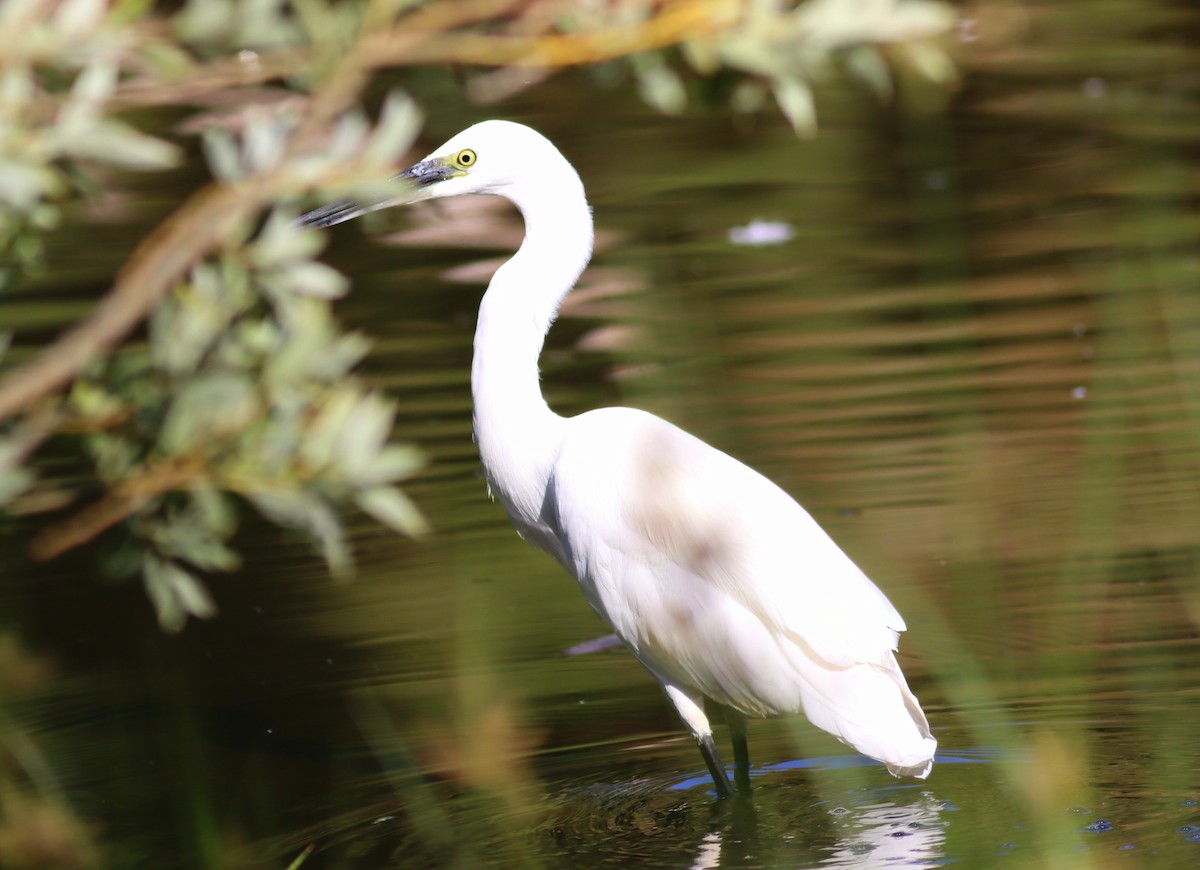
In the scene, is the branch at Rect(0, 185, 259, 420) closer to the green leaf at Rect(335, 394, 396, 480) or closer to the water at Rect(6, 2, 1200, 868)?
the green leaf at Rect(335, 394, 396, 480)

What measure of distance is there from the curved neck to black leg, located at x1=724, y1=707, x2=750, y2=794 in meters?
0.57

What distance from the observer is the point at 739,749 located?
126 inches

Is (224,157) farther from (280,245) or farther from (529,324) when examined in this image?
(529,324)

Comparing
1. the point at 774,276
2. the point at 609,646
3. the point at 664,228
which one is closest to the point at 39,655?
the point at 609,646

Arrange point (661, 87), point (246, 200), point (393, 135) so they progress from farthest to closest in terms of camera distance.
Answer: point (661, 87)
point (393, 135)
point (246, 200)

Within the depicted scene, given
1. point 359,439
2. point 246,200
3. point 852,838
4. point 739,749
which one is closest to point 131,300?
point 246,200

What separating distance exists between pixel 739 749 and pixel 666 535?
446 millimetres

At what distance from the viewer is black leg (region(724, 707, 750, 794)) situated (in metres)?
3.17

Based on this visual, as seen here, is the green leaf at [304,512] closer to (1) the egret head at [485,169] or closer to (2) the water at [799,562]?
(2) the water at [799,562]

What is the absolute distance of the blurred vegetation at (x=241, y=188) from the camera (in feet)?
4.99

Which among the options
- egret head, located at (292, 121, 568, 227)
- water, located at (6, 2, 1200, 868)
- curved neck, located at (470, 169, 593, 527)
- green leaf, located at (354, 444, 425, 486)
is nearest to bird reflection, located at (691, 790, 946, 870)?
water, located at (6, 2, 1200, 868)

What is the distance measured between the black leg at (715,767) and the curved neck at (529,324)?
0.58 metres

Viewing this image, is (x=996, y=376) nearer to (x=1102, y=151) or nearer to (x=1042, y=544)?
(x=1042, y=544)

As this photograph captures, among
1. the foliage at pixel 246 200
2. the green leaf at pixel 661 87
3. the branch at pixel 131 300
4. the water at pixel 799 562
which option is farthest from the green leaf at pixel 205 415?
the water at pixel 799 562
